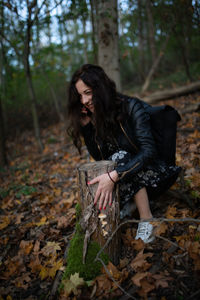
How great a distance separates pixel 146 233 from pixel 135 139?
0.89 meters

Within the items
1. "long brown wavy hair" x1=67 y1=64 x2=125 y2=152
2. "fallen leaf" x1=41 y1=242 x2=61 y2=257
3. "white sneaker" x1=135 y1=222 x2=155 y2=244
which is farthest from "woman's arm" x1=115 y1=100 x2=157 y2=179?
"fallen leaf" x1=41 y1=242 x2=61 y2=257

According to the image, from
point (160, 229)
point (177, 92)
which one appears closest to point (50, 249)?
point (160, 229)

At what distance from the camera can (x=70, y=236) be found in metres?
2.32

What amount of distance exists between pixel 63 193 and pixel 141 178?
180 cm

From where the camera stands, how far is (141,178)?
6.57 ft

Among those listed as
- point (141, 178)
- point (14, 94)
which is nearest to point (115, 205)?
point (141, 178)

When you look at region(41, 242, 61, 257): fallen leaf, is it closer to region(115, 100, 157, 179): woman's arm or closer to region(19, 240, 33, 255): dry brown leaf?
region(19, 240, 33, 255): dry brown leaf

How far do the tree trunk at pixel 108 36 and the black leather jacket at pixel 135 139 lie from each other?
6.90ft

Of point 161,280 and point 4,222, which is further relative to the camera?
point 4,222

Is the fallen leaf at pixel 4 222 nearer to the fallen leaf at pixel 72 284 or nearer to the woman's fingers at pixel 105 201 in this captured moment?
the fallen leaf at pixel 72 284

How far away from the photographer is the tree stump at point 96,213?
1.69 meters

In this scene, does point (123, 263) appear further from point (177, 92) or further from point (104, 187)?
point (177, 92)

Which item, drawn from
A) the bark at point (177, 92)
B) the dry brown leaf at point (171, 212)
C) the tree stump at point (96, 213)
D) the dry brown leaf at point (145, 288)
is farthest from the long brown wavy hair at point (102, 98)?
the bark at point (177, 92)

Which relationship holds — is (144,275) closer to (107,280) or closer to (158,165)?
(107,280)
